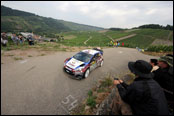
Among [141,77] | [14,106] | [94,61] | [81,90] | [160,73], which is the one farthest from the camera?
[94,61]

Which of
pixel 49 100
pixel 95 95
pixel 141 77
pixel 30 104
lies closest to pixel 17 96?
pixel 30 104

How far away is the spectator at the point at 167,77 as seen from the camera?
2598 mm

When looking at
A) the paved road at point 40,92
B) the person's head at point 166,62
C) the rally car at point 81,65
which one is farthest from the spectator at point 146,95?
the rally car at point 81,65

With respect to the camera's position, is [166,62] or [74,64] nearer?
[166,62]

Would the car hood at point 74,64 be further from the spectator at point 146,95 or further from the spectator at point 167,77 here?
the spectator at point 167,77

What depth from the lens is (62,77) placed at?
17.4ft

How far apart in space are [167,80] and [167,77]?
0.32 feet

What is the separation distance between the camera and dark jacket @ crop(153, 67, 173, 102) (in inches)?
102

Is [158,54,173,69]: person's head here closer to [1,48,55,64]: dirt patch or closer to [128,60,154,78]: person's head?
[128,60,154,78]: person's head

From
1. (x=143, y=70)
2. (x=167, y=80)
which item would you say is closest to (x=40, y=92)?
(x=143, y=70)

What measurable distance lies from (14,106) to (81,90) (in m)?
2.82

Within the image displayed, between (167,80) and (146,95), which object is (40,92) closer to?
(146,95)

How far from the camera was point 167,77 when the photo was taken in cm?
269

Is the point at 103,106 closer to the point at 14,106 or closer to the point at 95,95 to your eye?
the point at 95,95
